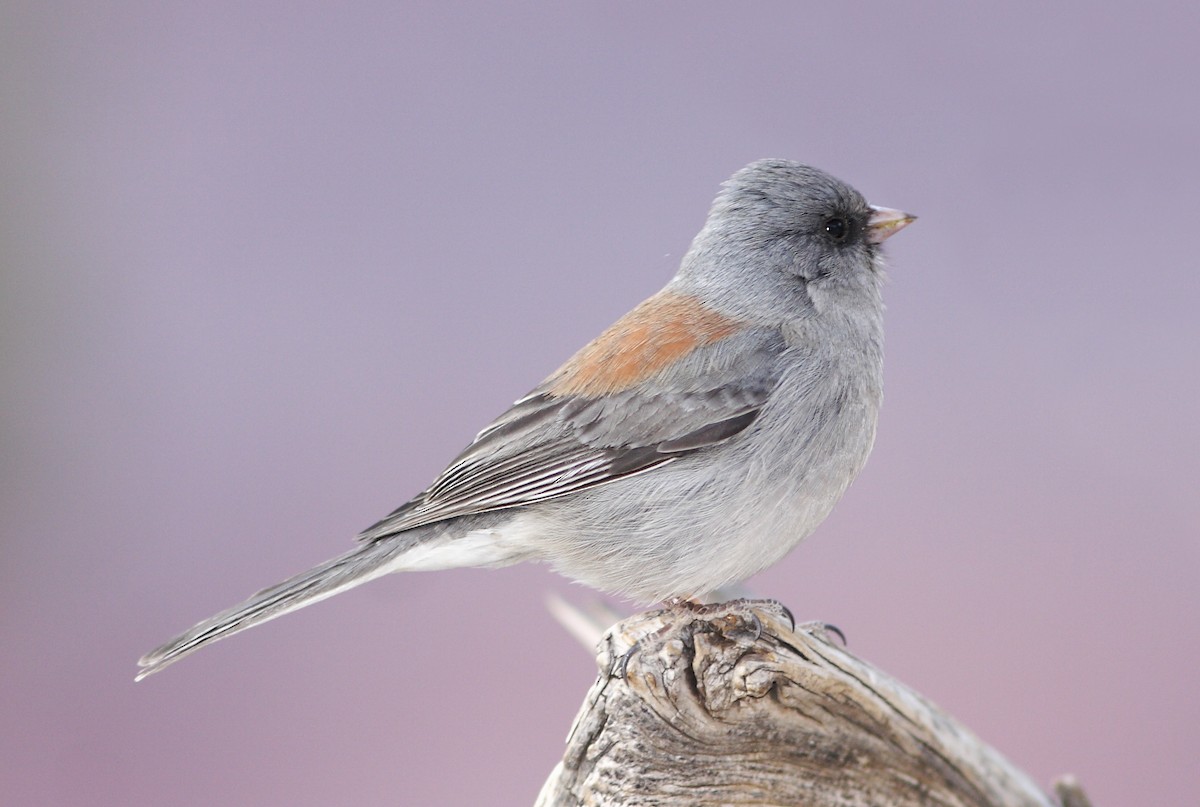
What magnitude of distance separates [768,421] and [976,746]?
0.79m

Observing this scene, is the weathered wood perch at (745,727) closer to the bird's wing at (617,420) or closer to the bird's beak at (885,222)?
the bird's wing at (617,420)

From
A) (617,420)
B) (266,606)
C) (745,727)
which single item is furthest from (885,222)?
(266,606)

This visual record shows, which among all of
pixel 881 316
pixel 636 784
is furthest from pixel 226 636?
pixel 881 316

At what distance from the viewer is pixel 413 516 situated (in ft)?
8.18

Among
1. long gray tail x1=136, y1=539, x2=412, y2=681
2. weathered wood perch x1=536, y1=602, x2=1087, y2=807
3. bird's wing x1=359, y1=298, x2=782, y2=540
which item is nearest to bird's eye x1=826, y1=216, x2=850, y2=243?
bird's wing x1=359, y1=298, x2=782, y2=540

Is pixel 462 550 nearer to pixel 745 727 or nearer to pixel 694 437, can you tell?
pixel 694 437

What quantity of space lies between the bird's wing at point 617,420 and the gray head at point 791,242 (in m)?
0.16

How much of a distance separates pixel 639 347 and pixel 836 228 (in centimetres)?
62

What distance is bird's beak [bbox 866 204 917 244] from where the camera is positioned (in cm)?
A: 271

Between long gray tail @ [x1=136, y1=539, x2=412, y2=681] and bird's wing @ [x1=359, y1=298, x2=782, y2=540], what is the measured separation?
13 centimetres

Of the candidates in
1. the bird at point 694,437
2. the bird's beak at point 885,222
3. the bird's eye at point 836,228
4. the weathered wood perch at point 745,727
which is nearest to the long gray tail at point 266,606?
the bird at point 694,437

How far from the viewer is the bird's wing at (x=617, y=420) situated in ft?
7.91

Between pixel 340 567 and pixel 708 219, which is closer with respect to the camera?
pixel 340 567

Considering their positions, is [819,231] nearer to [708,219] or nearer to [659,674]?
[708,219]
